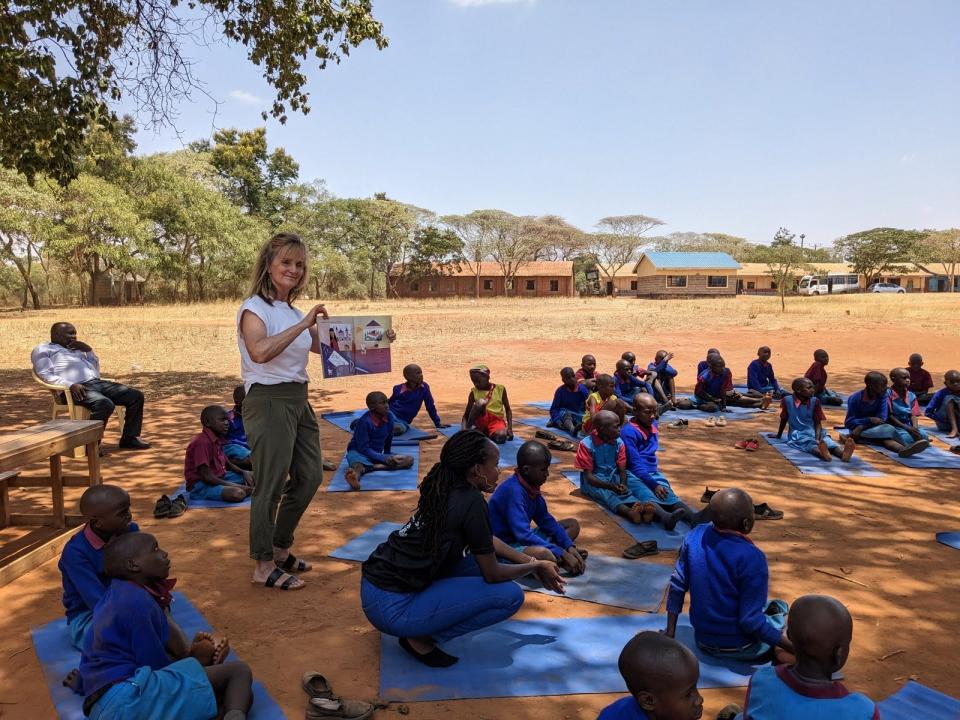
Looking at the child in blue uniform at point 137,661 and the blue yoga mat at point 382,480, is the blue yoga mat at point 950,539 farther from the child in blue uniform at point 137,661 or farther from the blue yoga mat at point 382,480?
the child in blue uniform at point 137,661

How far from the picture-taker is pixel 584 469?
5598mm

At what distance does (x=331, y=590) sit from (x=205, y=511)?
1938mm

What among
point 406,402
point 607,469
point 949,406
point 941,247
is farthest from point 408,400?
point 941,247

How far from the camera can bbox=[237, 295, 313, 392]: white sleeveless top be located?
3.49 metres

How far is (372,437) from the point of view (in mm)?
6629

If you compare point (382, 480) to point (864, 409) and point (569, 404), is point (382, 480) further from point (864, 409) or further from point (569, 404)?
point (864, 409)

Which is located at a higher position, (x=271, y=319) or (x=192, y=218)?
(x=192, y=218)

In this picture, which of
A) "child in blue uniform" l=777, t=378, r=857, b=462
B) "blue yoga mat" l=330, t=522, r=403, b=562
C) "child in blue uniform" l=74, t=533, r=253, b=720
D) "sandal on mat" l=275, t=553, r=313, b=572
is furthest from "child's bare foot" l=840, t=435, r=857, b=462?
"child in blue uniform" l=74, t=533, r=253, b=720

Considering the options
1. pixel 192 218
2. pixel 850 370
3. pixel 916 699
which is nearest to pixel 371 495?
pixel 916 699

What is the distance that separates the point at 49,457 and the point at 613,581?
3.75m

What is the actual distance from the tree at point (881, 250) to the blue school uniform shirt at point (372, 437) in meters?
55.0

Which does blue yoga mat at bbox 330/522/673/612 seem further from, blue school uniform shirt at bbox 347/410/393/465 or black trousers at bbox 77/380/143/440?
black trousers at bbox 77/380/143/440

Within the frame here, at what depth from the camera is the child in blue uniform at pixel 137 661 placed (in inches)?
92.7

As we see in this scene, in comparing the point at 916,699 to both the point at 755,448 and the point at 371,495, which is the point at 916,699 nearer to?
the point at 371,495
